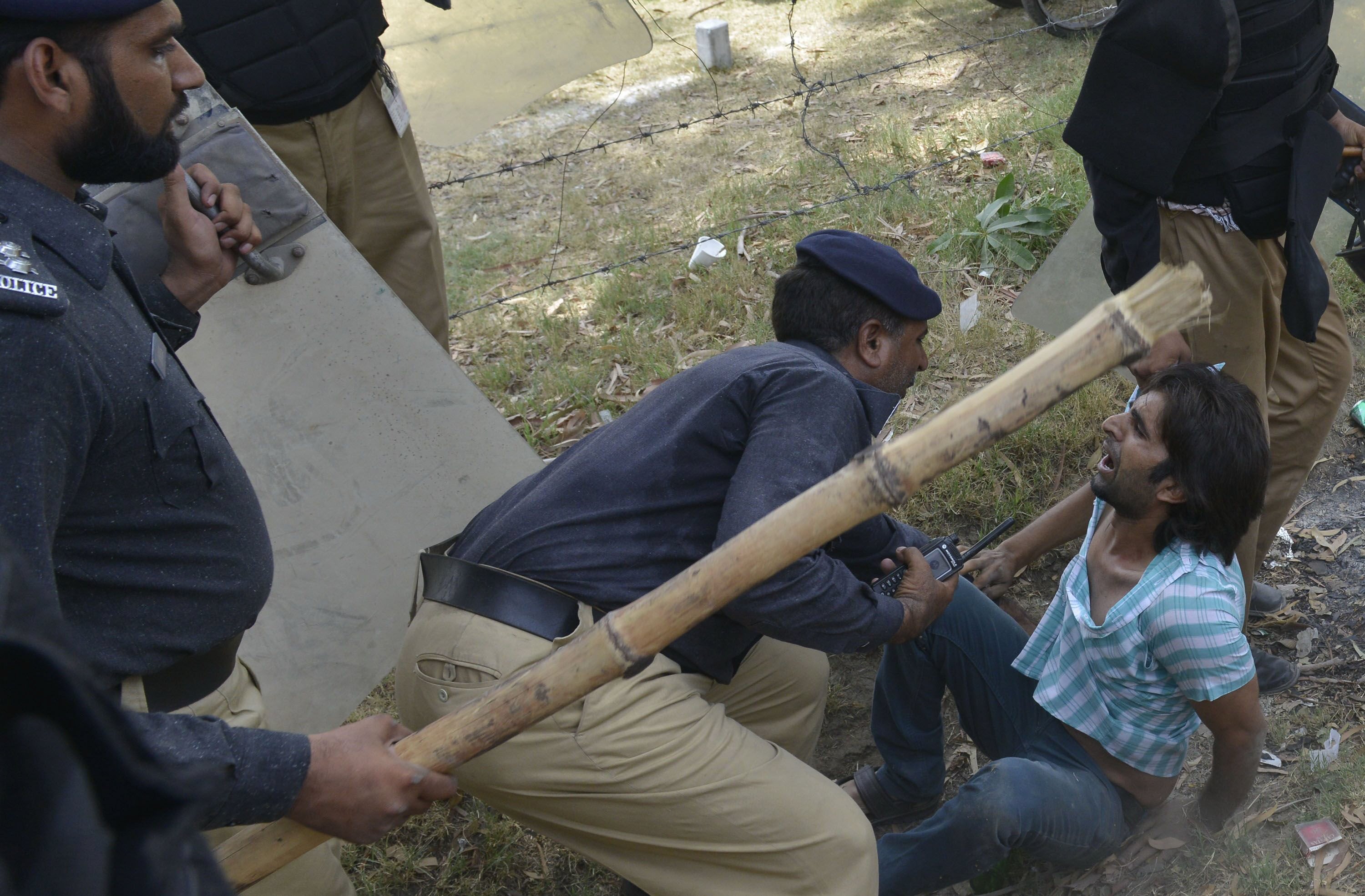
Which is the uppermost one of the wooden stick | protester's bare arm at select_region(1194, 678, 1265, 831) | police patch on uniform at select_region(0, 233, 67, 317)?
police patch on uniform at select_region(0, 233, 67, 317)

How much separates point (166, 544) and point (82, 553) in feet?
0.51

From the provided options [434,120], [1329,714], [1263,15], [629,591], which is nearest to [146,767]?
[629,591]

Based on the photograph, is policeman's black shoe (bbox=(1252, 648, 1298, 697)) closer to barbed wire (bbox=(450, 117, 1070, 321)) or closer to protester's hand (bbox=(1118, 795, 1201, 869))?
protester's hand (bbox=(1118, 795, 1201, 869))

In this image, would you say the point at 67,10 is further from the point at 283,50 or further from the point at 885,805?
the point at 885,805

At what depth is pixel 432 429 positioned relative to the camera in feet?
13.0

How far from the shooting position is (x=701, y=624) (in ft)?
9.50

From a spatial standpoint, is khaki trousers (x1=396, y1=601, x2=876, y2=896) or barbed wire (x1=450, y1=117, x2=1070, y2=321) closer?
khaki trousers (x1=396, y1=601, x2=876, y2=896)

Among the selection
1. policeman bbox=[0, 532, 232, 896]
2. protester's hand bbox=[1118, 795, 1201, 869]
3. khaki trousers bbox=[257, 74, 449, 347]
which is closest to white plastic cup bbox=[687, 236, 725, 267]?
khaki trousers bbox=[257, 74, 449, 347]

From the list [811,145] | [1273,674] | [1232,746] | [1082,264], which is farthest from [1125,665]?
[811,145]

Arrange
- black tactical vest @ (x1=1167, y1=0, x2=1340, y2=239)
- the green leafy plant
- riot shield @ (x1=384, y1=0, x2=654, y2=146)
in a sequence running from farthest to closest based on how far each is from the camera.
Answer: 1. the green leafy plant
2. riot shield @ (x1=384, y1=0, x2=654, y2=146)
3. black tactical vest @ (x1=1167, y1=0, x2=1340, y2=239)

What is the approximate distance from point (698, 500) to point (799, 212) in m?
4.10

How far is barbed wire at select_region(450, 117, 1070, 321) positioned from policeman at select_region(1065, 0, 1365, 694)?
10.2ft

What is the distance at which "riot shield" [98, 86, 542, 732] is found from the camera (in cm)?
364

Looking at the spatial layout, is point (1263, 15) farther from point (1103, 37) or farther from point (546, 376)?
point (546, 376)
